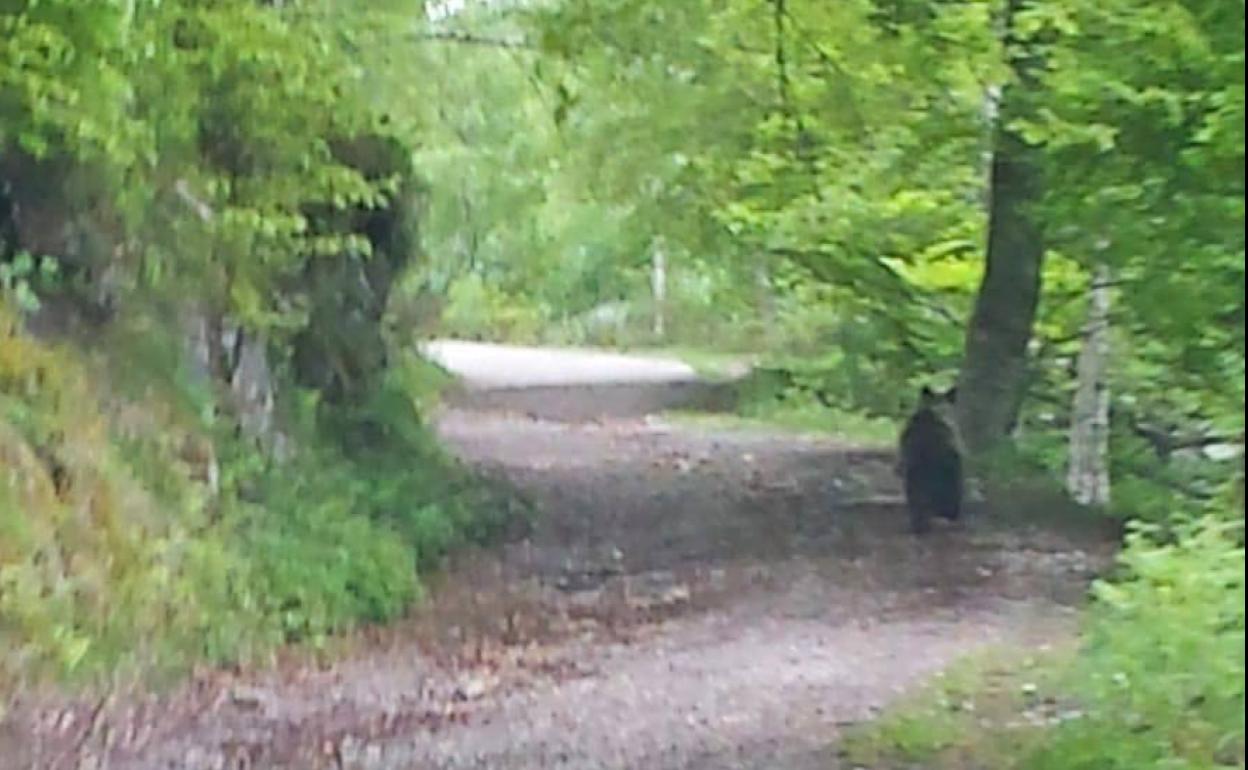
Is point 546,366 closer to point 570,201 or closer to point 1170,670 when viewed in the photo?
point 570,201

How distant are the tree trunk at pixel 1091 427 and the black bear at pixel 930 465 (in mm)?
1314

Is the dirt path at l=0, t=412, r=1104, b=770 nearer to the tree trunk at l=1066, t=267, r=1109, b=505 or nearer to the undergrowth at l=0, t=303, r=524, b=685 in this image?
the undergrowth at l=0, t=303, r=524, b=685

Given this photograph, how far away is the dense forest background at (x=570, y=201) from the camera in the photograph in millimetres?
8352

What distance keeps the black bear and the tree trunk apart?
1314mm

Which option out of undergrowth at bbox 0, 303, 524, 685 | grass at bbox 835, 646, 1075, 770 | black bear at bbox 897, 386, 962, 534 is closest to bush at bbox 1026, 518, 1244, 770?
grass at bbox 835, 646, 1075, 770

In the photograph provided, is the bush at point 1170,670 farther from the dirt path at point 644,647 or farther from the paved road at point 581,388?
the paved road at point 581,388

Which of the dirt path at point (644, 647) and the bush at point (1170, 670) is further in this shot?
the dirt path at point (644, 647)

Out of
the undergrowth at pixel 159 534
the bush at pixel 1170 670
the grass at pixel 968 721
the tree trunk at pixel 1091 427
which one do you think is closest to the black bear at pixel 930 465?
the tree trunk at pixel 1091 427

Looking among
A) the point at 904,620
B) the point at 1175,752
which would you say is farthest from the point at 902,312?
the point at 1175,752

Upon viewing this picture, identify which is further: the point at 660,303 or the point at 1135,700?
the point at 660,303

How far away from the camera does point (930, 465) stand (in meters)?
17.0

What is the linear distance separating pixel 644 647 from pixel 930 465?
5056 mm

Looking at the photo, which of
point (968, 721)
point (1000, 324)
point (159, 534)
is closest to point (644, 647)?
point (159, 534)

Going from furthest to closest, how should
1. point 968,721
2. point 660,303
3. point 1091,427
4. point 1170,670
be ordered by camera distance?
point 660,303, point 1091,427, point 968,721, point 1170,670
